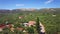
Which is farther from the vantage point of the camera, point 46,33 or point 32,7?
point 32,7

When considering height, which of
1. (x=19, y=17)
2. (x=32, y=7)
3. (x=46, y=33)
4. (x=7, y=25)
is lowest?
(x=46, y=33)

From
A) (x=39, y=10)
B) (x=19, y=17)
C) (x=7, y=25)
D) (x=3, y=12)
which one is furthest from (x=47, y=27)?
(x=3, y=12)

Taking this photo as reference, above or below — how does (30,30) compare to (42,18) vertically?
below

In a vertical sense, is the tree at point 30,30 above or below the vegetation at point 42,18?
below

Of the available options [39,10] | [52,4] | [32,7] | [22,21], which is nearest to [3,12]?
[22,21]

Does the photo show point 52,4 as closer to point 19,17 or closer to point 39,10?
point 39,10

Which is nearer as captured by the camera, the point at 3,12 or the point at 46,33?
the point at 46,33

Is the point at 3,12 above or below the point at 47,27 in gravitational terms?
above

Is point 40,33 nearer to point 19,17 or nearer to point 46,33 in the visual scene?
point 46,33

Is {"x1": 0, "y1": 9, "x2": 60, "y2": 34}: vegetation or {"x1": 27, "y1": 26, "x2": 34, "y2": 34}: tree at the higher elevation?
{"x1": 0, "y1": 9, "x2": 60, "y2": 34}: vegetation
